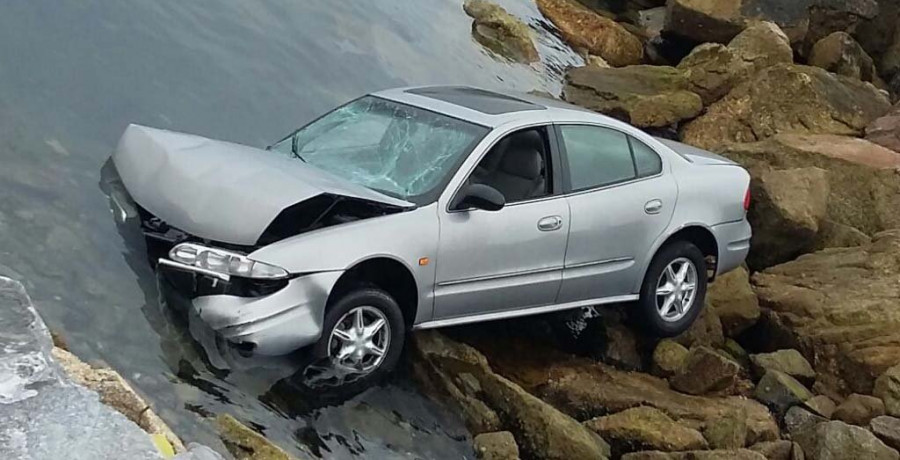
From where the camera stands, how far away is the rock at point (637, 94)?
16.7 meters

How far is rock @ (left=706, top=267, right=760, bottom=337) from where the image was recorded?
10.4m

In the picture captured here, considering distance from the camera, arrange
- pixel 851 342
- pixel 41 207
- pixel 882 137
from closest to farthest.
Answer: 1. pixel 41 207
2. pixel 851 342
3. pixel 882 137

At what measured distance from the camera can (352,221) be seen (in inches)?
278

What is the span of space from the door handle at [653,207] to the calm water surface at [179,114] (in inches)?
88.8

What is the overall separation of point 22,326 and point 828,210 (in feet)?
34.9

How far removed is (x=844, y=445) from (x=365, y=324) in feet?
12.2

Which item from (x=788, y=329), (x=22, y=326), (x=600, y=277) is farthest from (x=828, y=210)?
(x=22, y=326)

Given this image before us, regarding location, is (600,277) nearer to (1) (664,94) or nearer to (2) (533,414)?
(2) (533,414)

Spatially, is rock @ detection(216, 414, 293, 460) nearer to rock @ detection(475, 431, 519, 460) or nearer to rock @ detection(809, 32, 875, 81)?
rock @ detection(475, 431, 519, 460)

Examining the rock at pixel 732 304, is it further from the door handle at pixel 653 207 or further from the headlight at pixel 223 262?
the headlight at pixel 223 262

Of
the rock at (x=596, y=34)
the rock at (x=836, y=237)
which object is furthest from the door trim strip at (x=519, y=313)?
the rock at (x=596, y=34)

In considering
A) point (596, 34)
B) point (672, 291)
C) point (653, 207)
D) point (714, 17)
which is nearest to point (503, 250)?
point (653, 207)

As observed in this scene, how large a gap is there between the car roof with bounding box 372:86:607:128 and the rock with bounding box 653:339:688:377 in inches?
79.5

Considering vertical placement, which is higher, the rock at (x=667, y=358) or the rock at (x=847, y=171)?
the rock at (x=847, y=171)
